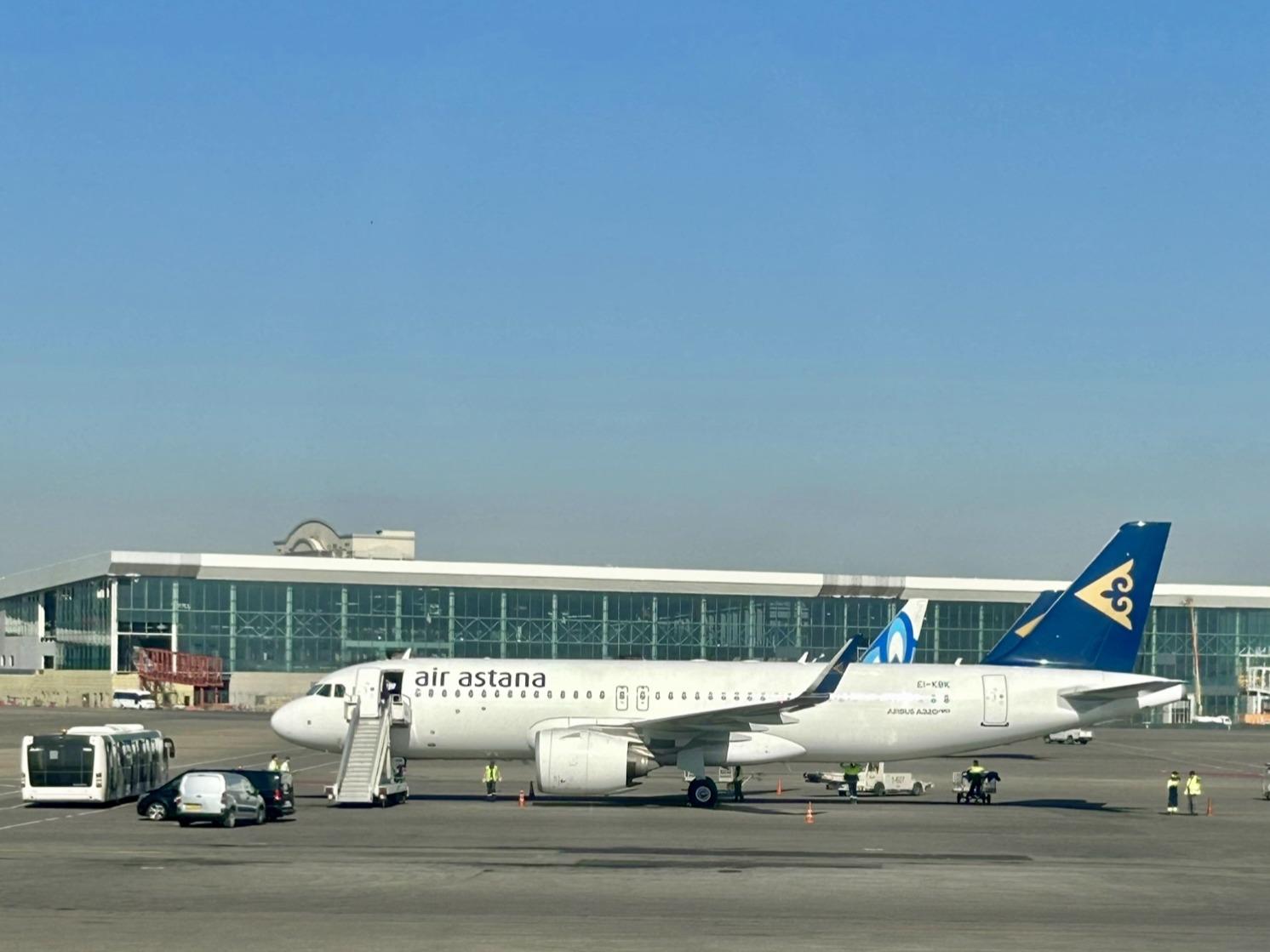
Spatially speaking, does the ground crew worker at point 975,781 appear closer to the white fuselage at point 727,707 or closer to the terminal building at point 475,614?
the white fuselage at point 727,707

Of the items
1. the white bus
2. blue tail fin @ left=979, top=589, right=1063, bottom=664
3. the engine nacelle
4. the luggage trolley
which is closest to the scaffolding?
blue tail fin @ left=979, top=589, right=1063, bottom=664

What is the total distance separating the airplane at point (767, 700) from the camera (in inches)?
1959

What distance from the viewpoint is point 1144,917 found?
90.4 feet

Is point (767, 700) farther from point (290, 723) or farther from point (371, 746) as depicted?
point (290, 723)

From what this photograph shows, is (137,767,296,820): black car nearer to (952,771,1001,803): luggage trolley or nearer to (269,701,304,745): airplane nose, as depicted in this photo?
(269,701,304,745): airplane nose

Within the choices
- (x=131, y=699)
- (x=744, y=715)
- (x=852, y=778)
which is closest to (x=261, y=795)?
(x=744, y=715)

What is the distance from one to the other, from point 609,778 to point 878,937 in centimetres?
2273

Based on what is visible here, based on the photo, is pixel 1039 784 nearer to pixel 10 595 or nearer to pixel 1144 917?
pixel 1144 917

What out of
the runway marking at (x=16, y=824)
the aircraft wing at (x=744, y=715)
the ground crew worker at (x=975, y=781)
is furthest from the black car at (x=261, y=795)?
the ground crew worker at (x=975, y=781)

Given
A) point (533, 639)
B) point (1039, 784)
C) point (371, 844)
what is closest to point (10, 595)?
point (533, 639)

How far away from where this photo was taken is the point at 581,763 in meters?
47.1

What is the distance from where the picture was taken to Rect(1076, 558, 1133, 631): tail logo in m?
52.5

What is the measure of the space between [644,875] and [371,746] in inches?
748

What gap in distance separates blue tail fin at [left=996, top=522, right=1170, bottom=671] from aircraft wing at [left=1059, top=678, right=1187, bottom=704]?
69.9 inches
